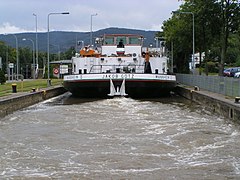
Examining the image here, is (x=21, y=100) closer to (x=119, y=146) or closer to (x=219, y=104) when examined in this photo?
(x=219, y=104)

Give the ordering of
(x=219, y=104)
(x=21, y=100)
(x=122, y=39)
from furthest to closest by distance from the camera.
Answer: (x=122, y=39), (x=21, y=100), (x=219, y=104)

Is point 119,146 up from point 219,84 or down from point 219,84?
down

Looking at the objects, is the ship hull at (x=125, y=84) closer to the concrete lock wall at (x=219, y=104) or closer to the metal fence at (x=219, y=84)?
the concrete lock wall at (x=219, y=104)

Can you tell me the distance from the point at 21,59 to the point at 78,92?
308 ft

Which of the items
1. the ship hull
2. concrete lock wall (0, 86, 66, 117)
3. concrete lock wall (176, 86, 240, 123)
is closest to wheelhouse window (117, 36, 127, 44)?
the ship hull

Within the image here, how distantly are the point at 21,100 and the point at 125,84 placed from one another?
25.5 feet

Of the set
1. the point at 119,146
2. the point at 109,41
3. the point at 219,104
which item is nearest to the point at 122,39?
the point at 109,41

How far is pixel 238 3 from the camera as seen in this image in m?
35.6

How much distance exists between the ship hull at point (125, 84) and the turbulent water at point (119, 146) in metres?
8.34

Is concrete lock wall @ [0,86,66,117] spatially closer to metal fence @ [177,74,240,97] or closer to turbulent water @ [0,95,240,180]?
turbulent water @ [0,95,240,180]

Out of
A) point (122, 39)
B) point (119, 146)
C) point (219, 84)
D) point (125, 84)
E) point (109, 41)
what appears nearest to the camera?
point (119, 146)

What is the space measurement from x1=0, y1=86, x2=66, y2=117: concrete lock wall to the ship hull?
215cm

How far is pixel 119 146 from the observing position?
42.8 ft

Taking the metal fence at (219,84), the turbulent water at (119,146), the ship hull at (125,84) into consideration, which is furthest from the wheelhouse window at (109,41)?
the turbulent water at (119,146)
